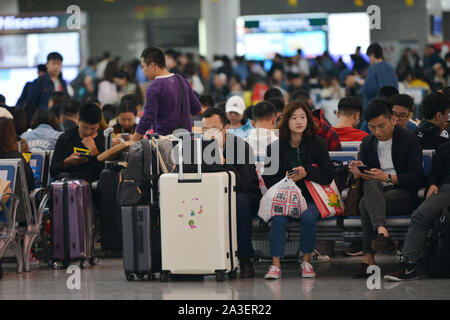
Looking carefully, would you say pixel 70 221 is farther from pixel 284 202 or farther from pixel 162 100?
pixel 284 202

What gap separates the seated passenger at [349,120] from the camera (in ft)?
24.9

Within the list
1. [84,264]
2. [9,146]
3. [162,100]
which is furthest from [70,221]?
[162,100]

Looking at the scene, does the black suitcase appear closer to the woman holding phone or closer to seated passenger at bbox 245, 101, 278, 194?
seated passenger at bbox 245, 101, 278, 194

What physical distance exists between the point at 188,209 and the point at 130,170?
0.63 m

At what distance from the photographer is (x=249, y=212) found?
20.9ft

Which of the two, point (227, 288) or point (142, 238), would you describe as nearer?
point (227, 288)

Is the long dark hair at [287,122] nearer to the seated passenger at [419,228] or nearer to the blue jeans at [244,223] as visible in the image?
the blue jeans at [244,223]

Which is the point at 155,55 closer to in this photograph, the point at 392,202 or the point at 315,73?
the point at 392,202

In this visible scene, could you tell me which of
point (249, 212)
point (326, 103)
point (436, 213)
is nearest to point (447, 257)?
point (436, 213)

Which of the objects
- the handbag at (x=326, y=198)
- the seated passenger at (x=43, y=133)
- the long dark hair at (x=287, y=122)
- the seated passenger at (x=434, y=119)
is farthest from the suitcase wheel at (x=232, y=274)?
the seated passenger at (x=43, y=133)

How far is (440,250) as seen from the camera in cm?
608

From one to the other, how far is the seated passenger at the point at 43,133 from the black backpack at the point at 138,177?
190 centimetres

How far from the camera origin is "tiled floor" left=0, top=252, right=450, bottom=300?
5582 millimetres

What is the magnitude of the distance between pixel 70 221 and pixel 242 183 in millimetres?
1550
